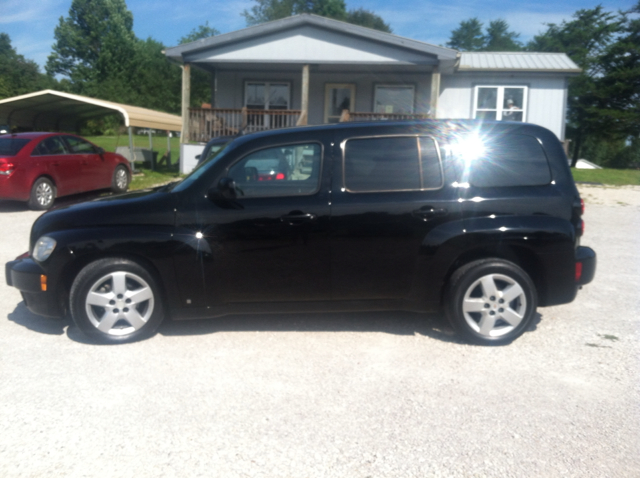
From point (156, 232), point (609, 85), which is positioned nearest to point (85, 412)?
point (156, 232)

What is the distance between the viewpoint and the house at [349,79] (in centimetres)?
1806

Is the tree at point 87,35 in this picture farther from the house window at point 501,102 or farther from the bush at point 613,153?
the house window at point 501,102

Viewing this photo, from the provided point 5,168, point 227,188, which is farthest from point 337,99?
point 227,188

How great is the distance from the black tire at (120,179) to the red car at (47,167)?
15.2 inches

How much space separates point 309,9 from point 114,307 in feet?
243

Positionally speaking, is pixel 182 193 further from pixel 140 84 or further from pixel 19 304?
pixel 140 84

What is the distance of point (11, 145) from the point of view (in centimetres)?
1251

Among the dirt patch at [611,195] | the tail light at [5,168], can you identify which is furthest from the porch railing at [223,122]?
the dirt patch at [611,195]

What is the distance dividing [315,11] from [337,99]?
55874 millimetres

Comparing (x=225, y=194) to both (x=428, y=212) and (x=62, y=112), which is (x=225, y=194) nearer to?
(x=428, y=212)

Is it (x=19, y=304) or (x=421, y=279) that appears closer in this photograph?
(x=421, y=279)

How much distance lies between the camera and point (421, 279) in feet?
16.3

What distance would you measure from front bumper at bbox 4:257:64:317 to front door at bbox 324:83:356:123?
16709 millimetres

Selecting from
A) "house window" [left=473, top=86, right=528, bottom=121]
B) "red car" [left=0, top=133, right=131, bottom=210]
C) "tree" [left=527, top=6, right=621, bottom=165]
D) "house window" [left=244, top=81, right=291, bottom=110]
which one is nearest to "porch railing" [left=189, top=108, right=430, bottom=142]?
"house window" [left=244, top=81, right=291, bottom=110]
